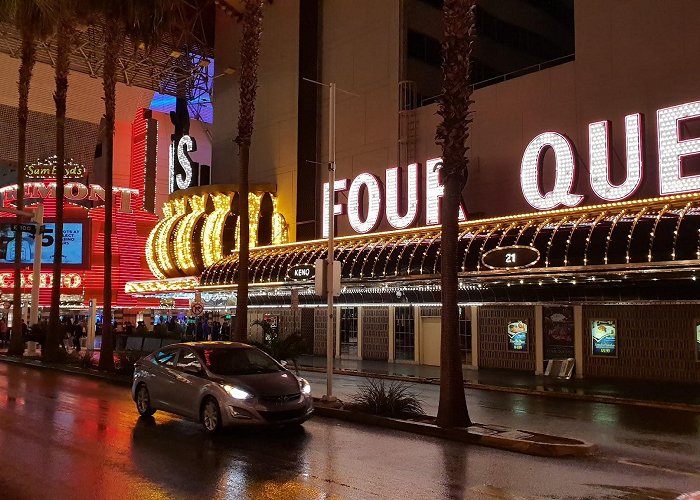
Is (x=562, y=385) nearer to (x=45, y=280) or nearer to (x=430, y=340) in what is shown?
(x=430, y=340)

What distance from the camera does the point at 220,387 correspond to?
11977mm

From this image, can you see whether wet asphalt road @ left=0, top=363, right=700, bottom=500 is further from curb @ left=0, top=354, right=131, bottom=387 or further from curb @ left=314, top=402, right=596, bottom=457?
curb @ left=0, top=354, right=131, bottom=387

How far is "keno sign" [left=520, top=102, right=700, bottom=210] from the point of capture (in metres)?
18.9

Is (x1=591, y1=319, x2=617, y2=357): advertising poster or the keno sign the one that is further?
(x1=591, y1=319, x2=617, y2=357): advertising poster

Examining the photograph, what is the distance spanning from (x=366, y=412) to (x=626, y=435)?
481cm

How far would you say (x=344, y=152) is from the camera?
31.9m

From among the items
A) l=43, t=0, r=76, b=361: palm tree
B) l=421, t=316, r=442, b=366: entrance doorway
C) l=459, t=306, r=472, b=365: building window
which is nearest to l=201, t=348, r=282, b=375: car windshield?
l=459, t=306, r=472, b=365: building window

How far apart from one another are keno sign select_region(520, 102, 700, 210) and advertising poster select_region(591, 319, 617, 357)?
3.85m

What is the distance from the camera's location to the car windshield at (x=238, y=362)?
12743 mm

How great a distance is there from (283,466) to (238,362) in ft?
12.1

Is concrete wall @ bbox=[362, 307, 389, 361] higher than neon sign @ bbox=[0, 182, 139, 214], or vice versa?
neon sign @ bbox=[0, 182, 139, 214]

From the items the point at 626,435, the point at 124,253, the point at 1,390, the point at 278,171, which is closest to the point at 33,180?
the point at 124,253

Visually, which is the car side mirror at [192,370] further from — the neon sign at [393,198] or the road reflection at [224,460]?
the neon sign at [393,198]

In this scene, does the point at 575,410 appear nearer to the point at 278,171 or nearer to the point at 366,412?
the point at 366,412
